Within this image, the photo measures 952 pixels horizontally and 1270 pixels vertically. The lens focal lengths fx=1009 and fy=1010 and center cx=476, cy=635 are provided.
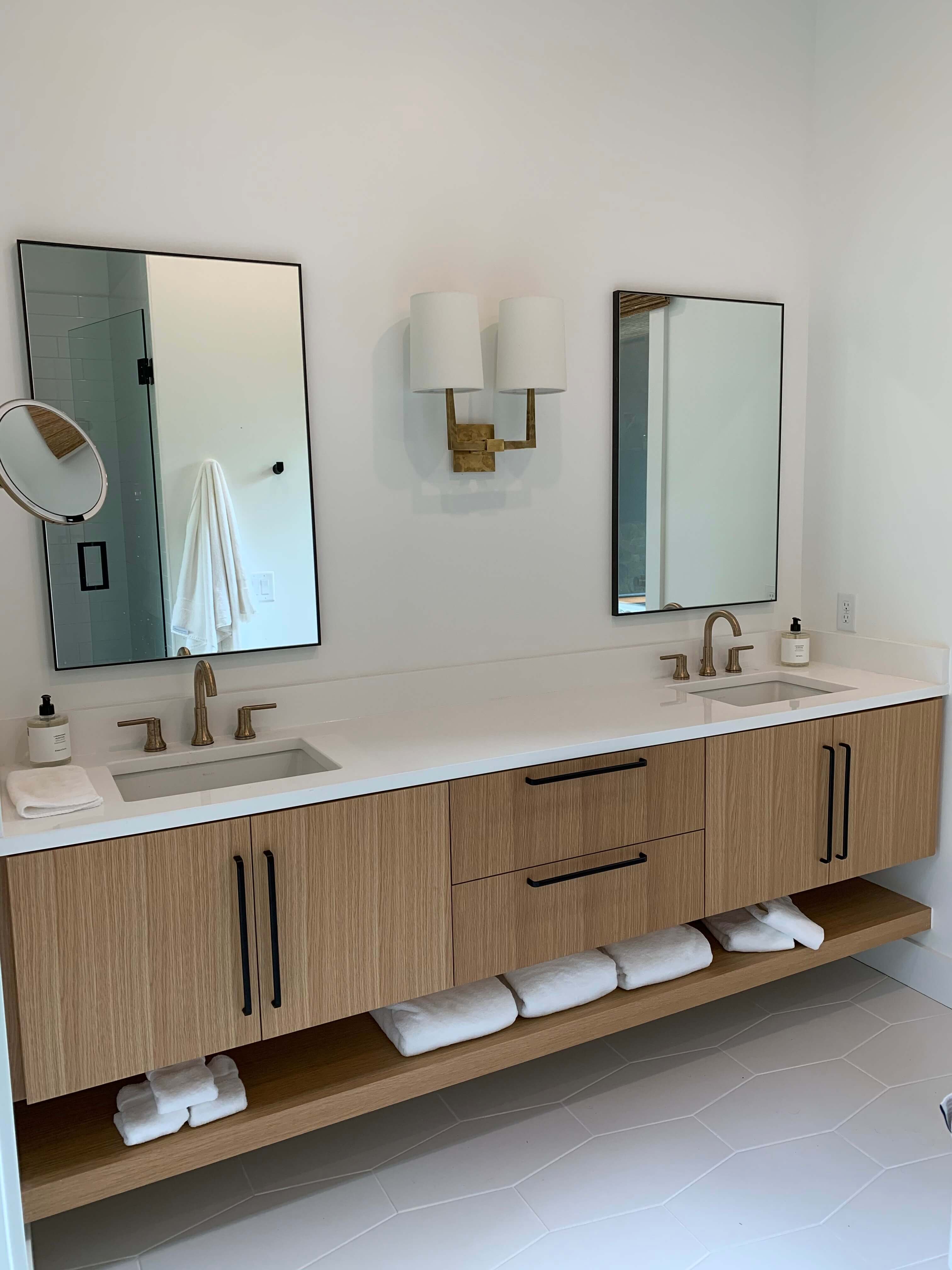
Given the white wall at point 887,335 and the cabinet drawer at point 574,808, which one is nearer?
the cabinet drawer at point 574,808

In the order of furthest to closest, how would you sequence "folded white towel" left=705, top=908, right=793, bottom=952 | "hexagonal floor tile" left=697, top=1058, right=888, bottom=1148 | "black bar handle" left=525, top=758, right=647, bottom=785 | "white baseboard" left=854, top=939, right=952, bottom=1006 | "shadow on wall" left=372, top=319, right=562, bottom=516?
1. "white baseboard" left=854, top=939, right=952, bottom=1006
2. "folded white towel" left=705, top=908, right=793, bottom=952
3. "shadow on wall" left=372, top=319, right=562, bottom=516
4. "hexagonal floor tile" left=697, top=1058, right=888, bottom=1148
5. "black bar handle" left=525, top=758, right=647, bottom=785

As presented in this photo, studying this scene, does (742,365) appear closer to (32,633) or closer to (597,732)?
(597,732)

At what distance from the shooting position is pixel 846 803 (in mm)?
2541

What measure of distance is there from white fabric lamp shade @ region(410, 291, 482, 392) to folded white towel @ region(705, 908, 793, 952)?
1.45 metres

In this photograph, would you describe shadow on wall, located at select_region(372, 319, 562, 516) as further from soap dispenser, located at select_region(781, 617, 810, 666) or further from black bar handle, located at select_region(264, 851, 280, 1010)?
black bar handle, located at select_region(264, 851, 280, 1010)

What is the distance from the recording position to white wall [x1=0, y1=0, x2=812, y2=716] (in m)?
2.07

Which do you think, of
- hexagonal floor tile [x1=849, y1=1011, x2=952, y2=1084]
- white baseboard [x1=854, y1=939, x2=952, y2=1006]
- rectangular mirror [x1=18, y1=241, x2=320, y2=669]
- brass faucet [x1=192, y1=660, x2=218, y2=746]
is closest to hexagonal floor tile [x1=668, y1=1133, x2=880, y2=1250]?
hexagonal floor tile [x1=849, y1=1011, x2=952, y2=1084]

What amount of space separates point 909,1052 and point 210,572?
2.04m

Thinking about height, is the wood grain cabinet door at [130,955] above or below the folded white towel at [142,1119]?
above

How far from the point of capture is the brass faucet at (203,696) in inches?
85.7

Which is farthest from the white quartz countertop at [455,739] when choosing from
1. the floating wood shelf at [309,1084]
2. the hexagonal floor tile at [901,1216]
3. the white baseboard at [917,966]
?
the hexagonal floor tile at [901,1216]

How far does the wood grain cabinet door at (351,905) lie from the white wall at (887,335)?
1.52m

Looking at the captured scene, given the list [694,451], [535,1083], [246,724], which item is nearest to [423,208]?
[694,451]

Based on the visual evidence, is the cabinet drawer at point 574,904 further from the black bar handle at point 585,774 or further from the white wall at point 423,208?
the white wall at point 423,208
